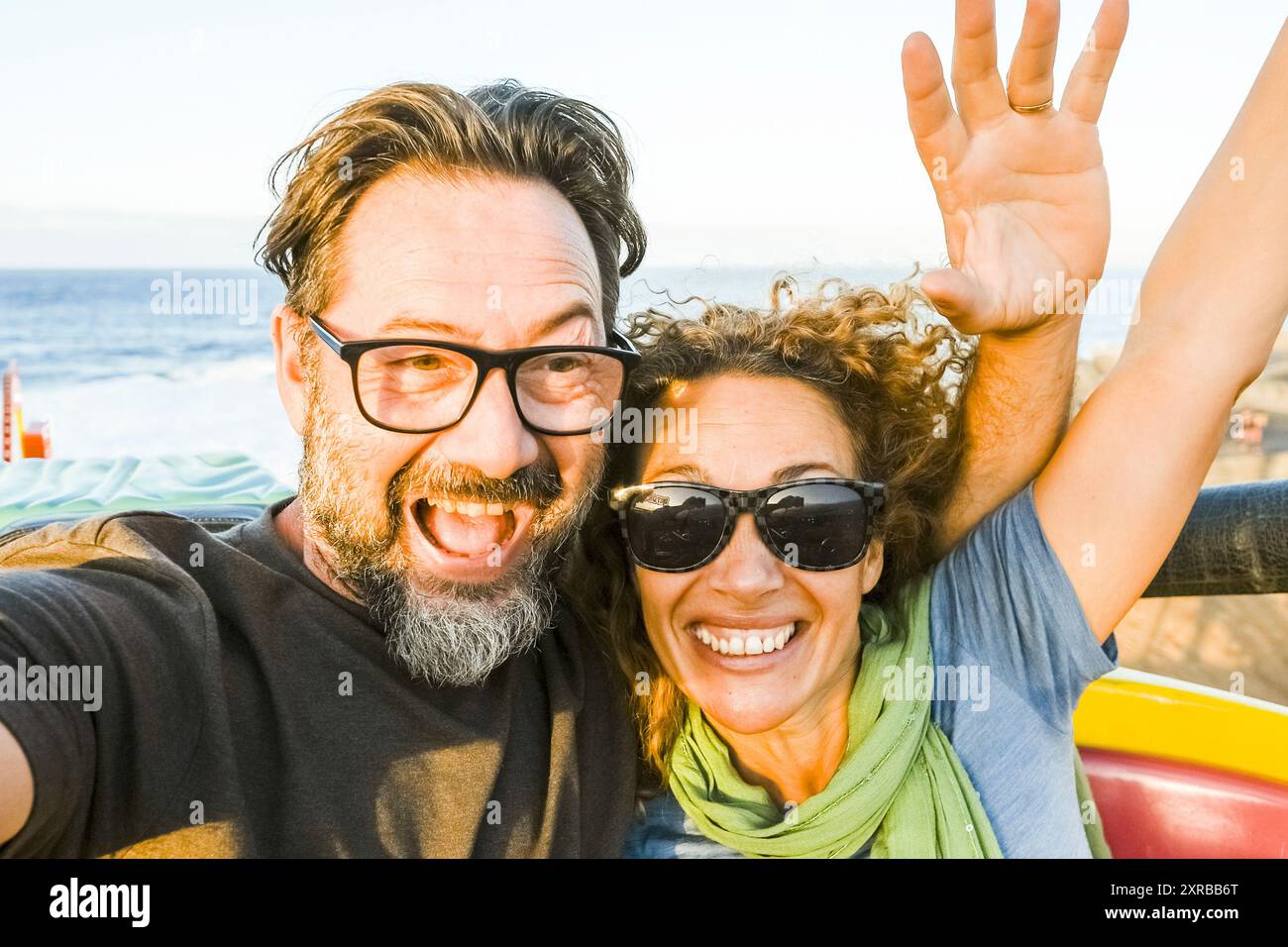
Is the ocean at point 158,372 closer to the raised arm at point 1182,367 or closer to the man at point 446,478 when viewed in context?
the man at point 446,478

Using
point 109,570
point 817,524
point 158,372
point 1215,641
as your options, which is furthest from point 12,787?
point 158,372

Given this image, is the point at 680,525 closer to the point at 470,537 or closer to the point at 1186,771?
the point at 470,537

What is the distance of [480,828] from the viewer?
75.1 inches

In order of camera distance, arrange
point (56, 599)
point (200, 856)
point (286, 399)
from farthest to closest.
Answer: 1. point (286, 399)
2. point (200, 856)
3. point (56, 599)

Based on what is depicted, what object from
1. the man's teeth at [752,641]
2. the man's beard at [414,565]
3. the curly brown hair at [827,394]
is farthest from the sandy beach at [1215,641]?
the man's beard at [414,565]

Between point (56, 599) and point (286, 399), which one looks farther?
point (286, 399)

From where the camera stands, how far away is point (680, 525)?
2.07 metres

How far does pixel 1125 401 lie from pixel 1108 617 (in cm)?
42

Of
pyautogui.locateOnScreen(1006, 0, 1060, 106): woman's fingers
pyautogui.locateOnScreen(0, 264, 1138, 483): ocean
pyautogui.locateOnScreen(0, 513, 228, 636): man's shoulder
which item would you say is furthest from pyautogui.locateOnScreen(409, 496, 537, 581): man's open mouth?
pyautogui.locateOnScreen(0, 264, 1138, 483): ocean

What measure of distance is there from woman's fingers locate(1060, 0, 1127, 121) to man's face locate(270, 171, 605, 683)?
1005 millimetres

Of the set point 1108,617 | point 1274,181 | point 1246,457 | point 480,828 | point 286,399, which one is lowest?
point 1246,457

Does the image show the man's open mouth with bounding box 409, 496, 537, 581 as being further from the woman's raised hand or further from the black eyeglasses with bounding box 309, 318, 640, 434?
the woman's raised hand
